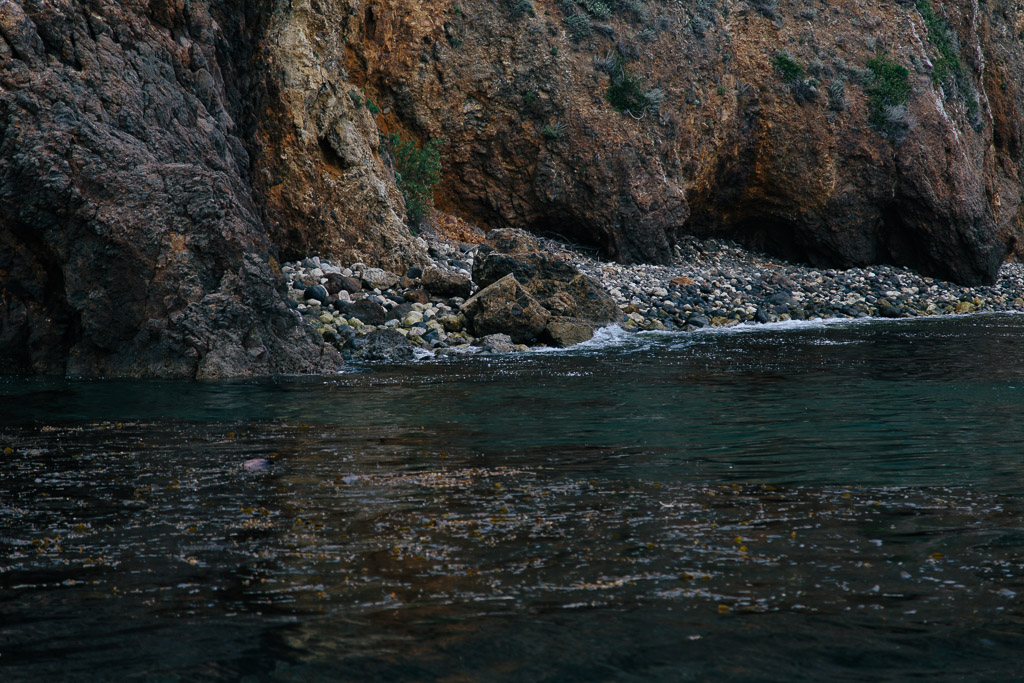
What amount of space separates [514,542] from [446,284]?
10.7 meters

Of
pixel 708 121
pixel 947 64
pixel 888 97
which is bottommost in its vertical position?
pixel 708 121

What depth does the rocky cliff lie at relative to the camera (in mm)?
9086

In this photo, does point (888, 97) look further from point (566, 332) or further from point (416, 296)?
point (416, 296)

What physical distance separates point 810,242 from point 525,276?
509 inches

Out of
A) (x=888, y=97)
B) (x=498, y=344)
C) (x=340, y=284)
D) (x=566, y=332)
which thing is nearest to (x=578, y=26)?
(x=888, y=97)

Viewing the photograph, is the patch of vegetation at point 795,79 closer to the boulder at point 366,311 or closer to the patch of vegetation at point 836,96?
the patch of vegetation at point 836,96

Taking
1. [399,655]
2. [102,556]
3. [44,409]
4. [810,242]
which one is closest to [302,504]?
[102,556]

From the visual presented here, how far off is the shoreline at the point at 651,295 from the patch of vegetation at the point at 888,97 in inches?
148

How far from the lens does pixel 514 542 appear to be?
10.4 ft

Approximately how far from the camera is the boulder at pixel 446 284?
13.7 metres

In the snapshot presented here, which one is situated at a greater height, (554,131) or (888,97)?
(888,97)

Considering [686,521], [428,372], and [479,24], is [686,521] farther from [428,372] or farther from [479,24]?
[479,24]

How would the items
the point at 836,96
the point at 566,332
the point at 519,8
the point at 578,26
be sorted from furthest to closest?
1. the point at 836,96
2. the point at 578,26
3. the point at 519,8
4. the point at 566,332

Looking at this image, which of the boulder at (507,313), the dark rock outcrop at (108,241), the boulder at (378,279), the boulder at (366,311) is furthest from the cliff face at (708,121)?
the dark rock outcrop at (108,241)
